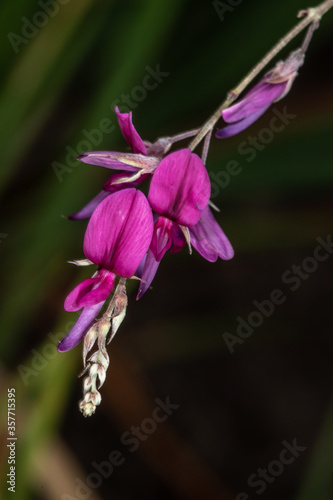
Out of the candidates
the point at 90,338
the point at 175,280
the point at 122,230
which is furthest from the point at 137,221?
the point at 175,280

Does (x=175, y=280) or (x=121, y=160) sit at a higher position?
(x=121, y=160)

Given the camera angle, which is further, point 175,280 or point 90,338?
point 175,280

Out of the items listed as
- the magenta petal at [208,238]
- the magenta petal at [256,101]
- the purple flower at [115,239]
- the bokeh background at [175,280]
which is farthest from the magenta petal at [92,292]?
the bokeh background at [175,280]

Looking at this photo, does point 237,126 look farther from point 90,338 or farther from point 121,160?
point 90,338

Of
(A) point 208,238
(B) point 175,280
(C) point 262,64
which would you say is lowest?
(B) point 175,280

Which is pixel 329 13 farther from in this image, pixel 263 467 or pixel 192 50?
pixel 263 467

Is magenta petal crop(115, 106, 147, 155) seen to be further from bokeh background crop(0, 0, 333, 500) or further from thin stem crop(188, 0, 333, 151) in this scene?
bokeh background crop(0, 0, 333, 500)

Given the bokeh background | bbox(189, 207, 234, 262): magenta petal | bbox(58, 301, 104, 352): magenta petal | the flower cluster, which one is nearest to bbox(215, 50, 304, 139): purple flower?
the flower cluster
